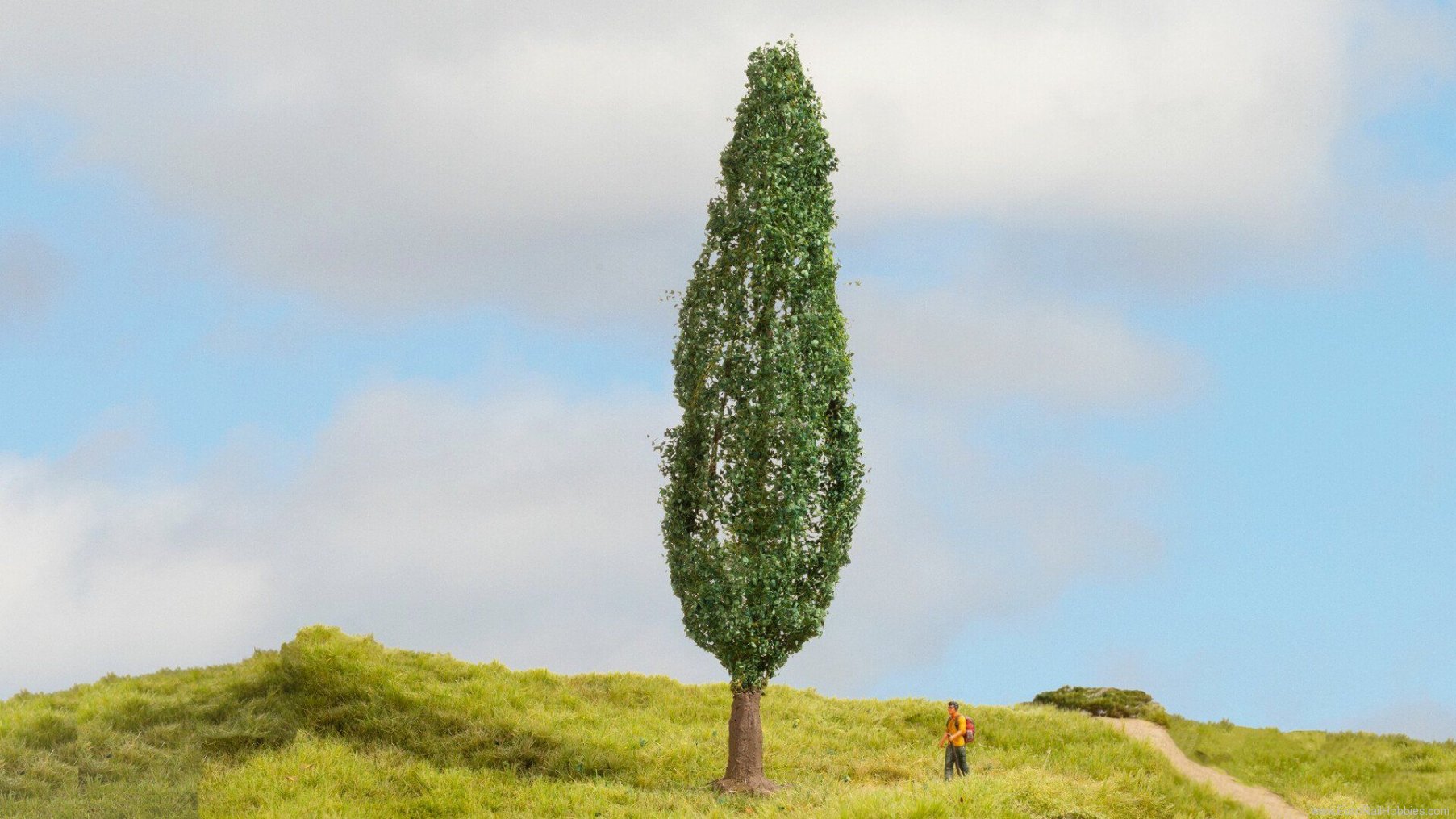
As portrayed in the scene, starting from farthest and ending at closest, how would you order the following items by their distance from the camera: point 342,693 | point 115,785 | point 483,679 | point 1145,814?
point 483,679 < point 342,693 < point 115,785 < point 1145,814

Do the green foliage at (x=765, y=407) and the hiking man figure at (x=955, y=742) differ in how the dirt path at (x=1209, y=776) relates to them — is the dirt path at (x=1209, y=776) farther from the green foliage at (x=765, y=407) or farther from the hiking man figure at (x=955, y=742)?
the green foliage at (x=765, y=407)

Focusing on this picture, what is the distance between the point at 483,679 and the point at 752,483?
10.5m

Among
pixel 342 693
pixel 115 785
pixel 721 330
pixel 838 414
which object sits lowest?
pixel 115 785

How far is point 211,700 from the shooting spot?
2922 centimetres

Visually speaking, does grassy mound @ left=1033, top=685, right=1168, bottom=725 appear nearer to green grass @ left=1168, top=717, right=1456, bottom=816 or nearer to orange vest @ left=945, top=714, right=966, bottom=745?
green grass @ left=1168, top=717, right=1456, bottom=816

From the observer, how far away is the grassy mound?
107 ft

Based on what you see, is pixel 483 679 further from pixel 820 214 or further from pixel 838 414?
pixel 820 214

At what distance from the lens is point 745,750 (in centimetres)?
2542

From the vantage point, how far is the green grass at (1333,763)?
86.7 feet

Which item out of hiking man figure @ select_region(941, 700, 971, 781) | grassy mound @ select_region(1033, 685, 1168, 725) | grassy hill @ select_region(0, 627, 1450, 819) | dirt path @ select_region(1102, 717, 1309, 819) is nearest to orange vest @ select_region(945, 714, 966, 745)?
hiking man figure @ select_region(941, 700, 971, 781)

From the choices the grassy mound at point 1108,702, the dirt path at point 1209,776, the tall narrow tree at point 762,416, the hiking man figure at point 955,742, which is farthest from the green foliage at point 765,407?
the grassy mound at point 1108,702

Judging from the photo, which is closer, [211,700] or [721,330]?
[721,330]

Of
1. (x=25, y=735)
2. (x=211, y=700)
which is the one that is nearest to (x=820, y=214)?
(x=211, y=700)

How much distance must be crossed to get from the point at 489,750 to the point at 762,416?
10.1 meters
